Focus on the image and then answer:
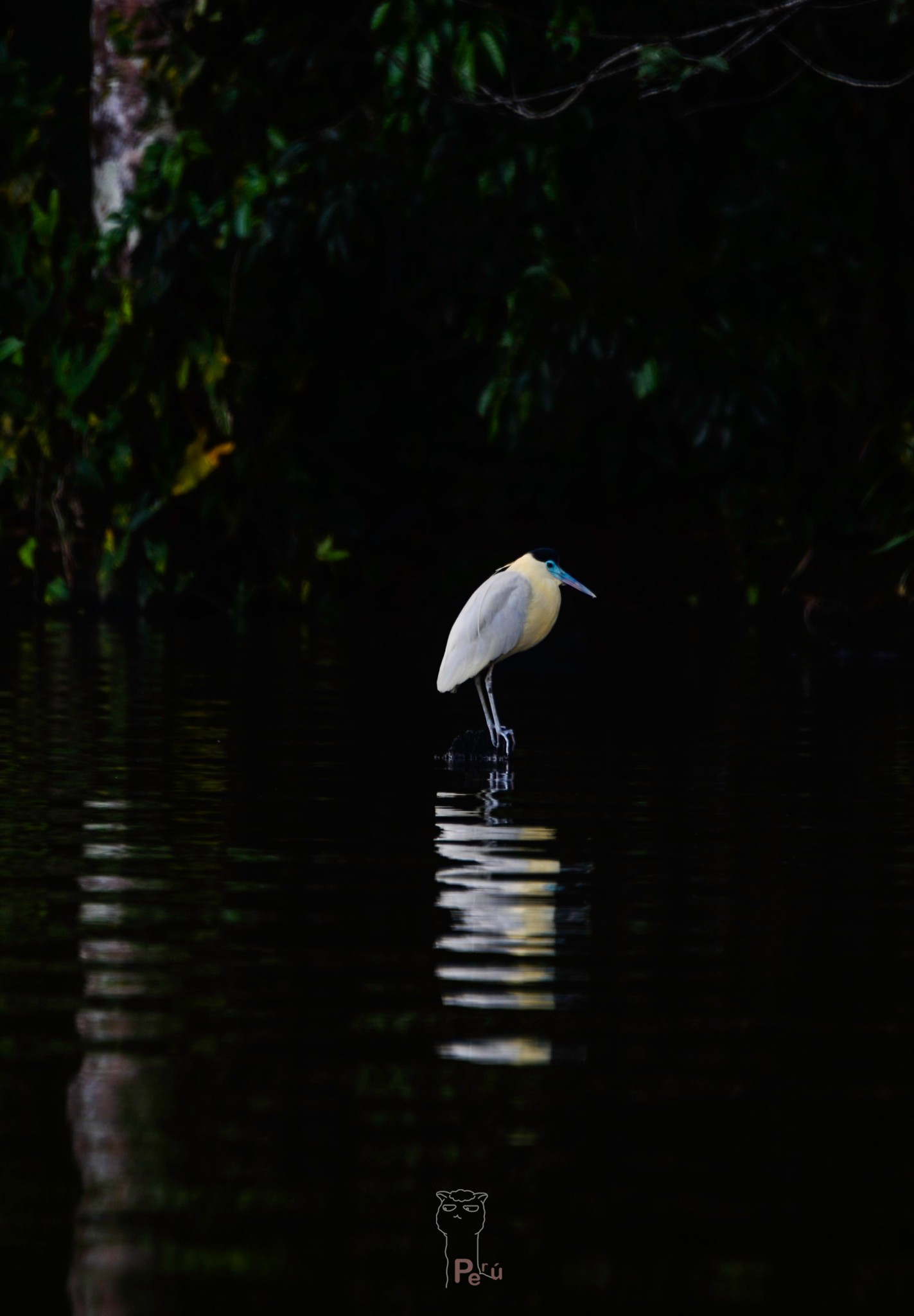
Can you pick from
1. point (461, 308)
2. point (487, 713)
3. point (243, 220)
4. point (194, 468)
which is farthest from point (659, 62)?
point (194, 468)

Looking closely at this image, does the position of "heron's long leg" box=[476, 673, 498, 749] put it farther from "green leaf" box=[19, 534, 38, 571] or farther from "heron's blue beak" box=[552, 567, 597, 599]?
"green leaf" box=[19, 534, 38, 571]

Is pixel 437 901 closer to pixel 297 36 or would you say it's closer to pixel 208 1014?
pixel 208 1014

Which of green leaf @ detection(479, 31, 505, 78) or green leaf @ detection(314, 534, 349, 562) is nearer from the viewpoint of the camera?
green leaf @ detection(479, 31, 505, 78)

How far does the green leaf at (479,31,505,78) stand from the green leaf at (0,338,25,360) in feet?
19.5

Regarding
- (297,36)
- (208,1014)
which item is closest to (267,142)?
(297,36)

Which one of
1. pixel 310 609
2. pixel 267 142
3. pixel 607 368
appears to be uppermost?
pixel 267 142

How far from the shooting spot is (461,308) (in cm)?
1967

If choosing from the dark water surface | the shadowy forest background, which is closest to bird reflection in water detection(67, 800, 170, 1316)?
the dark water surface

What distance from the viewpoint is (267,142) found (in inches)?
736

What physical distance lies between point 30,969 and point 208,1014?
63cm

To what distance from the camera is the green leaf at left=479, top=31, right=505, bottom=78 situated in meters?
14.7

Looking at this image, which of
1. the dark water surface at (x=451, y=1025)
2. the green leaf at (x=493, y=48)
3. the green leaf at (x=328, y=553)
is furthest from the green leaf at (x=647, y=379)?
the dark water surface at (x=451, y=1025)

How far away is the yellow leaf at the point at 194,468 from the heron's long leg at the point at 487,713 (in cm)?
911

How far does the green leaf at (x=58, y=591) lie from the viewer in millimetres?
19516
